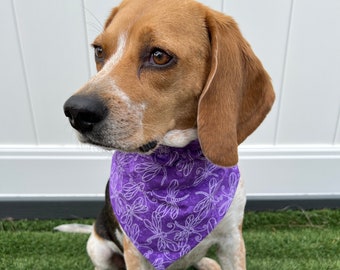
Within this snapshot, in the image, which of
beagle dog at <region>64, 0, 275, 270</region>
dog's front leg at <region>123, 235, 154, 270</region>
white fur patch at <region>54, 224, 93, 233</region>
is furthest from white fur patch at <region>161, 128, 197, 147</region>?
white fur patch at <region>54, 224, 93, 233</region>

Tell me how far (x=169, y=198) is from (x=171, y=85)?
60 cm

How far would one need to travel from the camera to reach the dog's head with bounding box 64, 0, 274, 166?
1.54m

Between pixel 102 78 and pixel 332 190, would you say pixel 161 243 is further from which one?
pixel 332 190

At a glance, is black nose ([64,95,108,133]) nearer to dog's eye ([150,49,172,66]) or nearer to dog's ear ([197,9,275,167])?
dog's eye ([150,49,172,66])

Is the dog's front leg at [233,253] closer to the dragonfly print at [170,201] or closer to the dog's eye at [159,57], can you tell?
the dragonfly print at [170,201]

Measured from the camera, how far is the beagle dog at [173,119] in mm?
1569

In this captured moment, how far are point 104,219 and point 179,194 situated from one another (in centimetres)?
70

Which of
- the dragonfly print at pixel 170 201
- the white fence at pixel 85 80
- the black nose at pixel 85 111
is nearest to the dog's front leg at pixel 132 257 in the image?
the dragonfly print at pixel 170 201

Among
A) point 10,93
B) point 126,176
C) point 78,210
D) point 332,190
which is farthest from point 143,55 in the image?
point 332,190

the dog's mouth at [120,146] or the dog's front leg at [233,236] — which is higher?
the dog's mouth at [120,146]

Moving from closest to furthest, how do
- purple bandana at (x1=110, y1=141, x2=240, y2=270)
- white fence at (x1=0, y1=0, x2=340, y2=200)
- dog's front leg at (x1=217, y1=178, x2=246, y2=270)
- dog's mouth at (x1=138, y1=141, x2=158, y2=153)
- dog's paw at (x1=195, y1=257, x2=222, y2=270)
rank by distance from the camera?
1. dog's mouth at (x1=138, y1=141, x2=158, y2=153)
2. purple bandana at (x1=110, y1=141, x2=240, y2=270)
3. dog's front leg at (x1=217, y1=178, x2=246, y2=270)
4. dog's paw at (x1=195, y1=257, x2=222, y2=270)
5. white fence at (x1=0, y1=0, x2=340, y2=200)

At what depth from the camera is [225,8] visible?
275cm

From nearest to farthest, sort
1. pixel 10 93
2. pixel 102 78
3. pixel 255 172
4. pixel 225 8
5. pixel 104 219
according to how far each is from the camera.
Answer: pixel 102 78 < pixel 104 219 < pixel 225 8 < pixel 10 93 < pixel 255 172

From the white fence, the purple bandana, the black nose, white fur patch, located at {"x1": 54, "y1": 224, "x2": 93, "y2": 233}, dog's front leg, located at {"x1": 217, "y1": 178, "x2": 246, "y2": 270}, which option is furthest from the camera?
white fur patch, located at {"x1": 54, "y1": 224, "x2": 93, "y2": 233}
